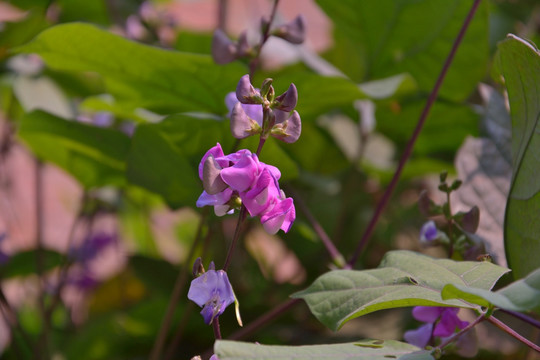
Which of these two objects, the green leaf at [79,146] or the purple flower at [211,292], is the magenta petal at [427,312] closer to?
the purple flower at [211,292]

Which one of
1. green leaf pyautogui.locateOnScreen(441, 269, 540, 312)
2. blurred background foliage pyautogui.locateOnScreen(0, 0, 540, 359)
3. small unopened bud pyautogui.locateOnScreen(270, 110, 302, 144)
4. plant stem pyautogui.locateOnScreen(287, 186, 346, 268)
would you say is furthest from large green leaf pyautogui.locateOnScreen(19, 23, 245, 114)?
green leaf pyautogui.locateOnScreen(441, 269, 540, 312)

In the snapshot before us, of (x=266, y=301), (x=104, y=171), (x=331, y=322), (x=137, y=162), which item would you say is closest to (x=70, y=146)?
(x=104, y=171)

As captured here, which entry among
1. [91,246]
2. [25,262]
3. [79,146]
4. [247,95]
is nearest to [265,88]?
[247,95]

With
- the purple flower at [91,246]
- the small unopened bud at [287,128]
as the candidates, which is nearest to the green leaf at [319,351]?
the small unopened bud at [287,128]

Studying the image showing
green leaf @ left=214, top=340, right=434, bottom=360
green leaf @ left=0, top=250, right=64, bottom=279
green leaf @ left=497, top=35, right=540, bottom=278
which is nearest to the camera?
green leaf @ left=214, top=340, right=434, bottom=360

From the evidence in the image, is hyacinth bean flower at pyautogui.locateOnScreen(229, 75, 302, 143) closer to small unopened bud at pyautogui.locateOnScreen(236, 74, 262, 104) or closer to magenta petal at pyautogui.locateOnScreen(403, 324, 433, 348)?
small unopened bud at pyautogui.locateOnScreen(236, 74, 262, 104)

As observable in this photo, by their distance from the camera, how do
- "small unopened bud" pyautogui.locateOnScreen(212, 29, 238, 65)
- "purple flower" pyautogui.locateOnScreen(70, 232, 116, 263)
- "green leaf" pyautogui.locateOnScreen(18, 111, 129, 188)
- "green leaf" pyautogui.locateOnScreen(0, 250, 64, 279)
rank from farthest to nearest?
"purple flower" pyautogui.locateOnScreen(70, 232, 116, 263) → "green leaf" pyautogui.locateOnScreen(0, 250, 64, 279) → "green leaf" pyautogui.locateOnScreen(18, 111, 129, 188) → "small unopened bud" pyautogui.locateOnScreen(212, 29, 238, 65)
